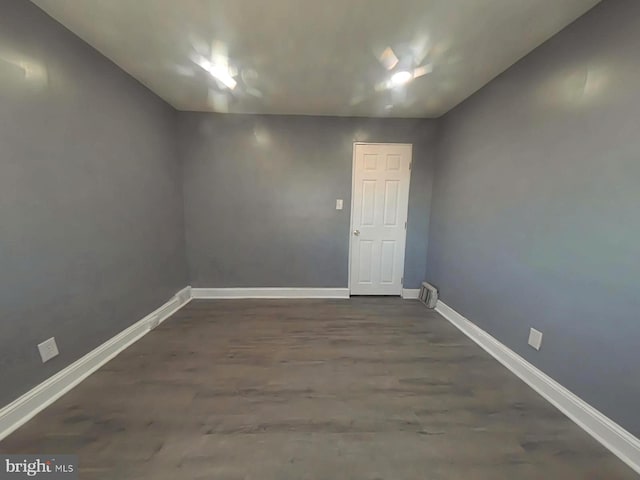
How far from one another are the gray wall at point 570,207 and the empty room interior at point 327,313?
0.01 meters

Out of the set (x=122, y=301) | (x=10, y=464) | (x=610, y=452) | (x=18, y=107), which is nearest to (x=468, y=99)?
(x=610, y=452)

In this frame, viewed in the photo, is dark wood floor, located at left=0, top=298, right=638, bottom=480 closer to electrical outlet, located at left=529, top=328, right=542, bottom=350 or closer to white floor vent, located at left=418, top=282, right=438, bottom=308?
electrical outlet, located at left=529, top=328, right=542, bottom=350

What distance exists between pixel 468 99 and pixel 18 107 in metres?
3.61

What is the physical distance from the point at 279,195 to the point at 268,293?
54.4 inches

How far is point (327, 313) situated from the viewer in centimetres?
307

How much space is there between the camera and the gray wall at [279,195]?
3.24 meters

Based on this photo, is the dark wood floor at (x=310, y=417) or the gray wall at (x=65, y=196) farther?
the gray wall at (x=65, y=196)

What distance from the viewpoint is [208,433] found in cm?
145

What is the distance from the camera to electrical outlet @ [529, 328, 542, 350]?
1.84 metres

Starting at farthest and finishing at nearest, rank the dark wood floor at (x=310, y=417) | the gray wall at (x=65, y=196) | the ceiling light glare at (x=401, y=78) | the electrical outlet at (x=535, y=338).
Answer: the ceiling light glare at (x=401, y=78)
the electrical outlet at (x=535, y=338)
the gray wall at (x=65, y=196)
the dark wood floor at (x=310, y=417)

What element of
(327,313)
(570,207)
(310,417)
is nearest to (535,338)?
(570,207)

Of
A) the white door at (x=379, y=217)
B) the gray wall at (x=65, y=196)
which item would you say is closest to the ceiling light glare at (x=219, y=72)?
the gray wall at (x=65, y=196)

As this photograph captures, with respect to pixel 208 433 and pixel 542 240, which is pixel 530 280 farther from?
pixel 208 433

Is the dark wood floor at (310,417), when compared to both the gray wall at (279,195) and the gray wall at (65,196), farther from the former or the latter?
the gray wall at (279,195)
